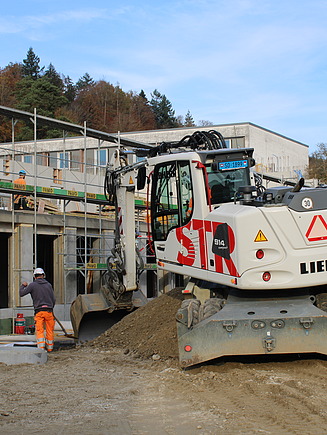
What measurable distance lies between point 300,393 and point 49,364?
4.84 metres

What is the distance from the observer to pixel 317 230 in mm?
8734

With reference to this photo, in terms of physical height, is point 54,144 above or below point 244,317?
above

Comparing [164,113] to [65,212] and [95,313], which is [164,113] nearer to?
[65,212]

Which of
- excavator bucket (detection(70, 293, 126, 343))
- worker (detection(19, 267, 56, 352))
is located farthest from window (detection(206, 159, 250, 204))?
excavator bucket (detection(70, 293, 126, 343))

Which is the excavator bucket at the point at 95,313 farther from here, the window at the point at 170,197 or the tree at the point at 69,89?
the tree at the point at 69,89

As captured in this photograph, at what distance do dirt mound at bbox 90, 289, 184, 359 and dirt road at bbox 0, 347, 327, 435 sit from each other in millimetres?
686

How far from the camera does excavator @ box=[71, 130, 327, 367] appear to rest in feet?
27.6

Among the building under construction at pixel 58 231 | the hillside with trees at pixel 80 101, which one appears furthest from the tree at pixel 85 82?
the building under construction at pixel 58 231

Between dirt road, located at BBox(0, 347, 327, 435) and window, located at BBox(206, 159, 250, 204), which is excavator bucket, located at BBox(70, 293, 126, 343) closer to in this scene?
dirt road, located at BBox(0, 347, 327, 435)

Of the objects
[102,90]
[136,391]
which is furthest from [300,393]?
[102,90]

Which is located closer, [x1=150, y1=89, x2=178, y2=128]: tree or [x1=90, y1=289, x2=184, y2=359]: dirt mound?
[x1=90, y1=289, x2=184, y2=359]: dirt mound

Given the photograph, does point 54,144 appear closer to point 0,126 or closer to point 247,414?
point 0,126

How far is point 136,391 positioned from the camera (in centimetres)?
789

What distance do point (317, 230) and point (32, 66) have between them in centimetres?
8717
